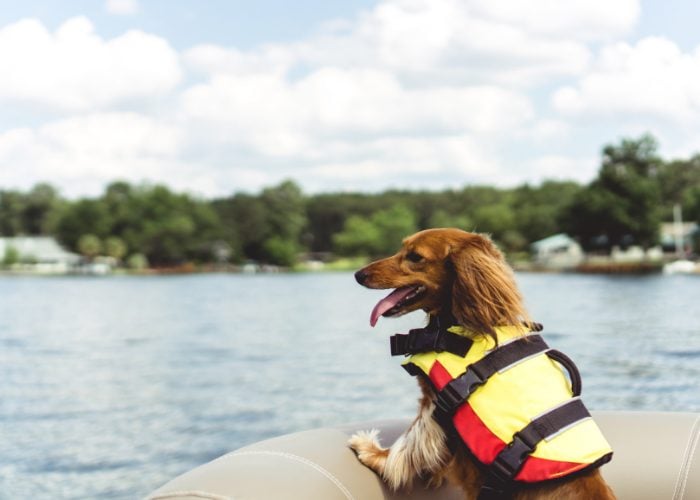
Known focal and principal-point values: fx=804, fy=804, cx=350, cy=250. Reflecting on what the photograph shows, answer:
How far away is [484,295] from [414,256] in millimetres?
377

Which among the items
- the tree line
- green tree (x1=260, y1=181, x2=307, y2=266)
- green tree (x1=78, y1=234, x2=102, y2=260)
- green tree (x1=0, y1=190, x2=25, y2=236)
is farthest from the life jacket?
green tree (x1=0, y1=190, x2=25, y2=236)

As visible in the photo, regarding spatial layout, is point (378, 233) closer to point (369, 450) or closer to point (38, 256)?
point (38, 256)

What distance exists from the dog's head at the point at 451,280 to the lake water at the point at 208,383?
44 centimetres

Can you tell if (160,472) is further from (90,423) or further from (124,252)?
(124,252)

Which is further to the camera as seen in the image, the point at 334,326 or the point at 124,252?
the point at 124,252

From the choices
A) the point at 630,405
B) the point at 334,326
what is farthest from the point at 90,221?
the point at 630,405

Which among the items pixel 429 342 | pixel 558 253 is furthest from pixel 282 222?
pixel 429 342

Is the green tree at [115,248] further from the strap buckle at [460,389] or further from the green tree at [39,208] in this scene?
the strap buckle at [460,389]

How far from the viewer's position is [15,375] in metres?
19.1

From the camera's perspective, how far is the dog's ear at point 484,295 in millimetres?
3246

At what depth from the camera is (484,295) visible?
3262mm

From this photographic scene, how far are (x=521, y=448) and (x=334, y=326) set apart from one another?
27241 millimetres

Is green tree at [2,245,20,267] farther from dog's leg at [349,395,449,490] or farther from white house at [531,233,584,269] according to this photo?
dog's leg at [349,395,449,490]

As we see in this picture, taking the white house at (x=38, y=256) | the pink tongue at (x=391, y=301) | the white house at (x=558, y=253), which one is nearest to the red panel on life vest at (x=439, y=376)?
the pink tongue at (x=391, y=301)
